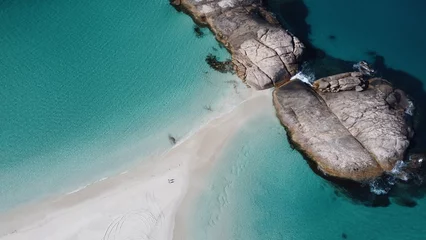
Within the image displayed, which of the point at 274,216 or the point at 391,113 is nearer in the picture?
the point at 274,216

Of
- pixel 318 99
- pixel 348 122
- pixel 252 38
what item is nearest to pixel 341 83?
pixel 318 99

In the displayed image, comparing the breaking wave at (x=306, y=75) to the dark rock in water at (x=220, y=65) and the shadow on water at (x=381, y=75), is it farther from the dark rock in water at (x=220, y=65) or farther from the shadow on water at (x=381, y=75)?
the dark rock in water at (x=220, y=65)

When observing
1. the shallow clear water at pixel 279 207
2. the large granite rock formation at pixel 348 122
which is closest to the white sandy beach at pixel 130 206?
the shallow clear water at pixel 279 207

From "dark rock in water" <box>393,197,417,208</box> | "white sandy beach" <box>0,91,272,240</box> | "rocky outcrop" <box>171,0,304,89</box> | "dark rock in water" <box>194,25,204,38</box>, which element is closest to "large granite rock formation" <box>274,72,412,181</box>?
"rocky outcrop" <box>171,0,304,89</box>

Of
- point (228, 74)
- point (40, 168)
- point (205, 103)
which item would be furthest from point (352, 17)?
point (40, 168)

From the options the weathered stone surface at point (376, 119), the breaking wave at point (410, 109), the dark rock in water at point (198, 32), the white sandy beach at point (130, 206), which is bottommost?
the breaking wave at point (410, 109)

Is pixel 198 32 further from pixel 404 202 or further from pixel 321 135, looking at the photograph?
pixel 404 202

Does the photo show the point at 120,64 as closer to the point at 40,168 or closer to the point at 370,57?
the point at 40,168

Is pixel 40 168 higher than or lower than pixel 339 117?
higher
